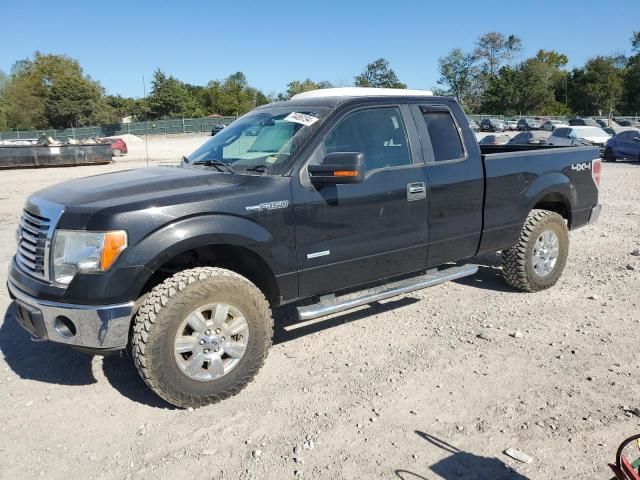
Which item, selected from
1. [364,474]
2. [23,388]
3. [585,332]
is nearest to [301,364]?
[364,474]

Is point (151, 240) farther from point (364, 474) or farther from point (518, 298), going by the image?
point (518, 298)

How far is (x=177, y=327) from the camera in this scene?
3.23m

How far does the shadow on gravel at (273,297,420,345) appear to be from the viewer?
15.2 feet

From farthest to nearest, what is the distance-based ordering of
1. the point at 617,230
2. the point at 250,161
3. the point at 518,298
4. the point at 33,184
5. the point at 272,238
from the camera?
the point at 33,184 → the point at 617,230 → the point at 518,298 → the point at 250,161 → the point at 272,238

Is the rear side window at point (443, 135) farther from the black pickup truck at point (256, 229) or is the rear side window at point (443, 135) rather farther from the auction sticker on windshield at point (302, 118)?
the auction sticker on windshield at point (302, 118)

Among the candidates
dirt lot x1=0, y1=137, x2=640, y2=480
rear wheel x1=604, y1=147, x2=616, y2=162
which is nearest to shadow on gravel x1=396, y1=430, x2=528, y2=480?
dirt lot x1=0, y1=137, x2=640, y2=480

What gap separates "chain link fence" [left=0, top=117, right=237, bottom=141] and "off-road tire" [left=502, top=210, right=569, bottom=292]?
5657 cm

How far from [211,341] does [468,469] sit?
1.70 m

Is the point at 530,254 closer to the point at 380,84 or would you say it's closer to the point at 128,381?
the point at 128,381

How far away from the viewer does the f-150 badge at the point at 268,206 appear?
11.4 ft

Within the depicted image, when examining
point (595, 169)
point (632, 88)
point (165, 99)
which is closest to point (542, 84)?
point (632, 88)

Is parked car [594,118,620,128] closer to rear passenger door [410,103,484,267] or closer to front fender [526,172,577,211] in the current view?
front fender [526,172,577,211]

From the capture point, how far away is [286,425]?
3.22m

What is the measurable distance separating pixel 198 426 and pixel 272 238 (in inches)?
50.7
